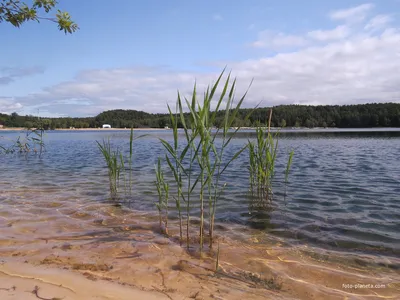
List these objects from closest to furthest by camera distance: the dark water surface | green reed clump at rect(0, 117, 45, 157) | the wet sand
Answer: the wet sand → the dark water surface → green reed clump at rect(0, 117, 45, 157)

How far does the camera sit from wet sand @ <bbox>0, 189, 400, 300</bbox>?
3223mm

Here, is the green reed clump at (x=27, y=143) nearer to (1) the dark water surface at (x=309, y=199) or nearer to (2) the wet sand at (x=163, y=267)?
(1) the dark water surface at (x=309, y=199)

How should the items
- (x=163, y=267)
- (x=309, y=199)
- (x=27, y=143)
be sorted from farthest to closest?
1. (x=27, y=143)
2. (x=309, y=199)
3. (x=163, y=267)

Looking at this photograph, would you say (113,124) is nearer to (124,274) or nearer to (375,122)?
(375,122)

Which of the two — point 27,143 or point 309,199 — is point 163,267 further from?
point 27,143

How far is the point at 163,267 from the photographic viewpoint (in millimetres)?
3951

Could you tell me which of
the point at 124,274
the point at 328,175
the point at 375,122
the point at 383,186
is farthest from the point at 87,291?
the point at 375,122

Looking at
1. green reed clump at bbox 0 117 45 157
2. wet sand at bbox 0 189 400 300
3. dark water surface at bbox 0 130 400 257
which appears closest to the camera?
wet sand at bbox 0 189 400 300

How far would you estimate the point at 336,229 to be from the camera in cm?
595

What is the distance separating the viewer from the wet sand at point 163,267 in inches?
127

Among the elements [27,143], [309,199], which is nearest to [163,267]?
[309,199]

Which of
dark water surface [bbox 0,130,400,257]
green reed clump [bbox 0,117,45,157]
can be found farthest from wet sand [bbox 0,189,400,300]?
green reed clump [bbox 0,117,45,157]

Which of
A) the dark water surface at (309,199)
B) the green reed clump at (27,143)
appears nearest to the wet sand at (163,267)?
the dark water surface at (309,199)

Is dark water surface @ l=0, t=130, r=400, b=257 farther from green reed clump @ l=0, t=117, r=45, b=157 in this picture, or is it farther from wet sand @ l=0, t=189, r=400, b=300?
green reed clump @ l=0, t=117, r=45, b=157
